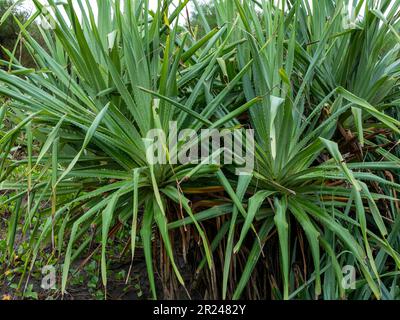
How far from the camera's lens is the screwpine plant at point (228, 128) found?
1.95 meters

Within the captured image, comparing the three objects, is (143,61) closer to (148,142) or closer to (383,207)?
(148,142)

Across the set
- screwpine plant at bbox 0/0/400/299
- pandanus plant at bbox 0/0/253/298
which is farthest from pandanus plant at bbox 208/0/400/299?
pandanus plant at bbox 0/0/253/298

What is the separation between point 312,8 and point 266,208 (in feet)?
3.29

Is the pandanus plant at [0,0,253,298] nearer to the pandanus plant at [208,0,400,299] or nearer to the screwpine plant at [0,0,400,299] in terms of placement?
the screwpine plant at [0,0,400,299]

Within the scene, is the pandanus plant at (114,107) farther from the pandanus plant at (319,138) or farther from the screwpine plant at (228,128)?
the pandanus plant at (319,138)

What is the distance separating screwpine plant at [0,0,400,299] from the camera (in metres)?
1.95

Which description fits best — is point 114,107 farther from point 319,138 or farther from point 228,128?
point 319,138

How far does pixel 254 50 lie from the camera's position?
2.02 m

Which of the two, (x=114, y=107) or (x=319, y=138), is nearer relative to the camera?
(x=319, y=138)

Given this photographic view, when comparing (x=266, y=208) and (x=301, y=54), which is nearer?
(x=266, y=208)

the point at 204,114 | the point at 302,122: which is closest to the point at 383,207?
the point at 302,122

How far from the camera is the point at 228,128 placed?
2047 mm

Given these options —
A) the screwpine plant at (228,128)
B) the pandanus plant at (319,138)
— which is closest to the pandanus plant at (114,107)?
the screwpine plant at (228,128)

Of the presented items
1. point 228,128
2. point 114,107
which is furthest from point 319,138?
point 114,107
